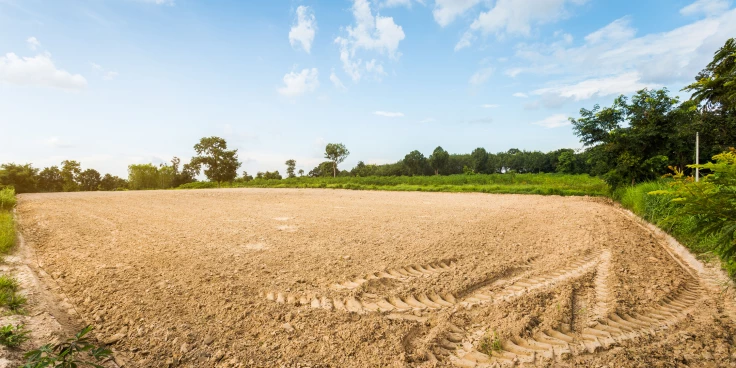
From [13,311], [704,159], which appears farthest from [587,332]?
[704,159]

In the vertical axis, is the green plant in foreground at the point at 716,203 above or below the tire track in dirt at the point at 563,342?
above

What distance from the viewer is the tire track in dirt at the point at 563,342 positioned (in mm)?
2627

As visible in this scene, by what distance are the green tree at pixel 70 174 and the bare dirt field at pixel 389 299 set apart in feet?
119

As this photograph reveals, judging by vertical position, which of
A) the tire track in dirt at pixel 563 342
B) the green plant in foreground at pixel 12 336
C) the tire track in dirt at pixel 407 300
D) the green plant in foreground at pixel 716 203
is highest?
the green plant in foreground at pixel 716 203

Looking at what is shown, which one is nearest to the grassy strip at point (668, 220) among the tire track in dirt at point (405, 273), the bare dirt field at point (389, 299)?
the bare dirt field at point (389, 299)

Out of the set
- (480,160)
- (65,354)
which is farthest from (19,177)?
(480,160)

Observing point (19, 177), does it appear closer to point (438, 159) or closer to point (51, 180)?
point (51, 180)

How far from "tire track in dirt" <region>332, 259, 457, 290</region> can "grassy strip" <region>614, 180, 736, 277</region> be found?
2661mm

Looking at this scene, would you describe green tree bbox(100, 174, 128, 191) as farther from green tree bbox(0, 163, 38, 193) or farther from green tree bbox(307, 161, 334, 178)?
green tree bbox(307, 161, 334, 178)

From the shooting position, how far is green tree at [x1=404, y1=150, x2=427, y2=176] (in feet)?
207

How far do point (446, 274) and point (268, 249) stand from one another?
3.21m

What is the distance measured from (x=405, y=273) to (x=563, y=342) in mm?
2112

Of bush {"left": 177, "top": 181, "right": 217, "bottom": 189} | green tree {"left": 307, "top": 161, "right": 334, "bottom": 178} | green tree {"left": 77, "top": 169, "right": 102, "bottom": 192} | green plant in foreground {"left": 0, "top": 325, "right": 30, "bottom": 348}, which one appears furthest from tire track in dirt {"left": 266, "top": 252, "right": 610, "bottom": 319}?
green tree {"left": 307, "top": 161, "right": 334, "bottom": 178}

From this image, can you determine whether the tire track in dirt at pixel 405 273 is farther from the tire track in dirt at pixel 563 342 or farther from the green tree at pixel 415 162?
the green tree at pixel 415 162
